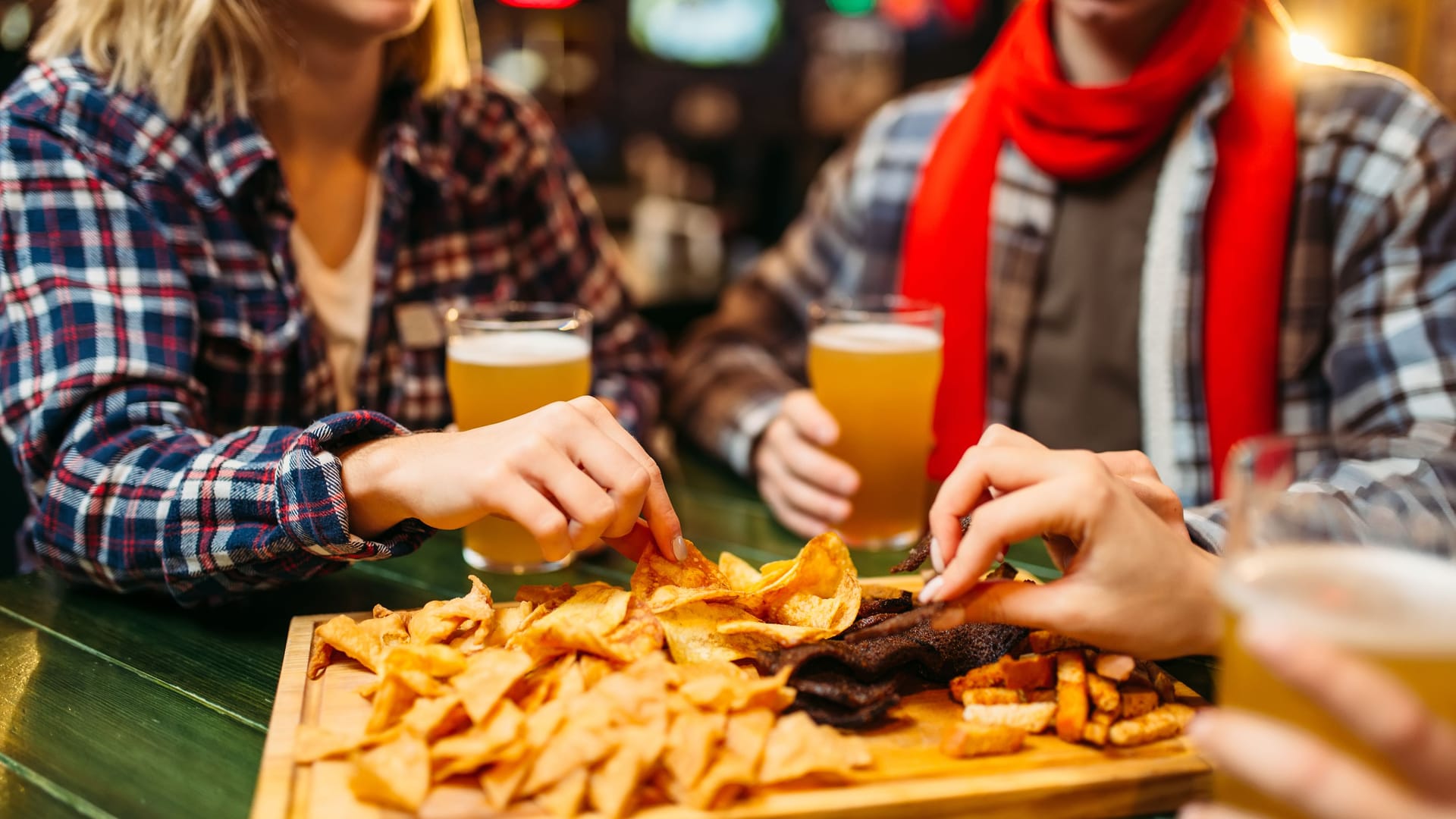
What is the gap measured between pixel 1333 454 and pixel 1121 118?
1.11 m

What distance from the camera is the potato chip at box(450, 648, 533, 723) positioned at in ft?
2.67

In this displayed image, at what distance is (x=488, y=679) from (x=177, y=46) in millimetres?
966

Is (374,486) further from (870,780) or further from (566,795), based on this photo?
(870,780)

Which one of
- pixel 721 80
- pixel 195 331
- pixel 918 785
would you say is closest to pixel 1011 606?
pixel 918 785

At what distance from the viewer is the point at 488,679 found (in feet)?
2.75

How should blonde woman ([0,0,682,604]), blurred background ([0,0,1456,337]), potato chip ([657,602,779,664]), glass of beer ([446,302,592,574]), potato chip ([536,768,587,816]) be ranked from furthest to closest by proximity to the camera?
blurred background ([0,0,1456,337]), glass of beer ([446,302,592,574]), blonde woman ([0,0,682,604]), potato chip ([657,602,779,664]), potato chip ([536,768,587,816])

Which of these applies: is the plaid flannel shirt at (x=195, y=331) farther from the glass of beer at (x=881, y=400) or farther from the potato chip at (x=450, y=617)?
the glass of beer at (x=881, y=400)

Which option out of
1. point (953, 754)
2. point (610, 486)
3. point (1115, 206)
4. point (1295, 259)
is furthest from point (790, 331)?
point (953, 754)

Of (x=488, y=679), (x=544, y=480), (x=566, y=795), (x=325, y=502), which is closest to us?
(x=566, y=795)

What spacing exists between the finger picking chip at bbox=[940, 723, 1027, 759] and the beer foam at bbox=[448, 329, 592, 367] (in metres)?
0.65

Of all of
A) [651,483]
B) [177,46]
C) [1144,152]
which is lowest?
[651,483]

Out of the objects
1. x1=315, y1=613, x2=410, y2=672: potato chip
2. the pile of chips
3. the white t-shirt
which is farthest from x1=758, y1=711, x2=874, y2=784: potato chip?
the white t-shirt

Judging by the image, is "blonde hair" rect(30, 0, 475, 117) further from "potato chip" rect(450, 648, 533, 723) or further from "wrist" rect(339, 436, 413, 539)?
"potato chip" rect(450, 648, 533, 723)

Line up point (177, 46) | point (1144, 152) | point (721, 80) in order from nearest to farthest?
1. point (177, 46)
2. point (1144, 152)
3. point (721, 80)
